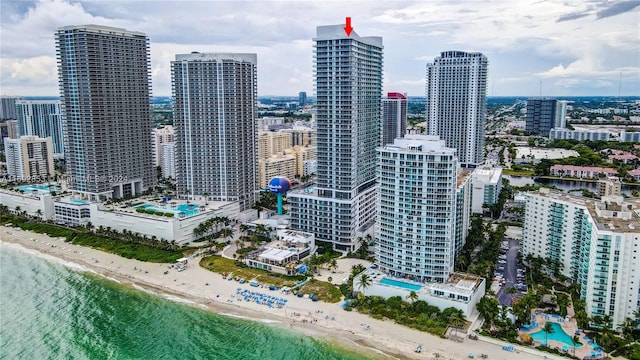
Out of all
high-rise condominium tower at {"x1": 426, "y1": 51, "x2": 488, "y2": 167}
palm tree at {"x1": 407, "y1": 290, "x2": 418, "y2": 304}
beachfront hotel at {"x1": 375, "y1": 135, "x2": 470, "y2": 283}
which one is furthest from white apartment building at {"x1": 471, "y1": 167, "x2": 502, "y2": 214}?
palm tree at {"x1": 407, "y1": 290, "x2": 418, "y2": 304}

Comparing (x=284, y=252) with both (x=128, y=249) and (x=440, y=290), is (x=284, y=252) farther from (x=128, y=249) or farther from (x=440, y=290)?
(x=128, y=249)

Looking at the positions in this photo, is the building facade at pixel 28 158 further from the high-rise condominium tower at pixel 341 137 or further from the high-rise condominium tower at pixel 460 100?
the high-rise condominium tower at pixel 460 100

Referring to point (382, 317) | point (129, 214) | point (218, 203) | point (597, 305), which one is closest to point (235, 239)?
point (218, 203)

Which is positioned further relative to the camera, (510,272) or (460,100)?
(460,100)

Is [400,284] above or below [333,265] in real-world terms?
above

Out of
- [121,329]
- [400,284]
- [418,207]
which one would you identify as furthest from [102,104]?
[400,284]

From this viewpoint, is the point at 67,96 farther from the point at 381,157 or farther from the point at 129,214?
the point at 381,157

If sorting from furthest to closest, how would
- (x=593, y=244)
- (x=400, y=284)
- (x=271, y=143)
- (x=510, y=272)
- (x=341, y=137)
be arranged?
(x=271, y=143)
(x=341, y=137)
(x=510, y=272)
(x=400, y=284)
(x=593, y=244)
